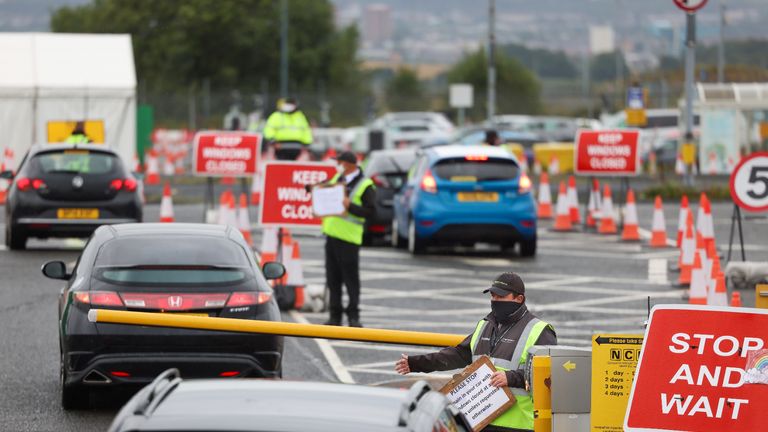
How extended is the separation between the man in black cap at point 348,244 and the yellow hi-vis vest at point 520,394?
26.7ft

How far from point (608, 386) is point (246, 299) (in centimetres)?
418

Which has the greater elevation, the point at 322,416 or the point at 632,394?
the point at 322,416

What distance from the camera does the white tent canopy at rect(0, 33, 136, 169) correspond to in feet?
118

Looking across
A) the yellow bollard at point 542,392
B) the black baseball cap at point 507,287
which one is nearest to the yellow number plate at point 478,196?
the black baseball cap at point 507,287

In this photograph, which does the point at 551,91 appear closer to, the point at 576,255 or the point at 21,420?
the point at 576,255

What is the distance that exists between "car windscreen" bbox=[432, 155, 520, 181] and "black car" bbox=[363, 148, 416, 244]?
1.73 m

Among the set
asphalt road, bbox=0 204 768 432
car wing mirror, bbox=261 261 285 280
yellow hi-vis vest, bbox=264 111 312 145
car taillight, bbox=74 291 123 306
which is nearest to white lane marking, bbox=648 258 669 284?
asphalt road, bbox=0 204 768 432

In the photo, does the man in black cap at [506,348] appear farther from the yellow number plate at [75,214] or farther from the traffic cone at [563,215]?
the traffic cone at [563,215]

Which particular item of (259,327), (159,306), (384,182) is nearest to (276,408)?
(259,327)

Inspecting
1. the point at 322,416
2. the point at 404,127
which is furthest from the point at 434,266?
the point at 404,127

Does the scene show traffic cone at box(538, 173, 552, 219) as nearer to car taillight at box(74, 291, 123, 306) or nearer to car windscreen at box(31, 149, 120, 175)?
car windscreen at box(31, 149, 120, 175)

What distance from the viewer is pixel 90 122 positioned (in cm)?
3566

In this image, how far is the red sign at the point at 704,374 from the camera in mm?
8195

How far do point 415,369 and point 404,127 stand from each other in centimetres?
5834
